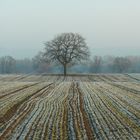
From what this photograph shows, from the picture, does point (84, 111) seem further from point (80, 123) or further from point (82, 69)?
point (82, 69)

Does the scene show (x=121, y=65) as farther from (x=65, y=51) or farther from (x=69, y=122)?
(x=69, y=122)

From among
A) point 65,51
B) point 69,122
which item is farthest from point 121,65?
point 69,122

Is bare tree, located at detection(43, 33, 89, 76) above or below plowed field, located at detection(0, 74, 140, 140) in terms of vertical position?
above

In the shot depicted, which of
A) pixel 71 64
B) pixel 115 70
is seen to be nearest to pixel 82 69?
pixel 115 70

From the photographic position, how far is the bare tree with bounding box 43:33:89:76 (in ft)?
321

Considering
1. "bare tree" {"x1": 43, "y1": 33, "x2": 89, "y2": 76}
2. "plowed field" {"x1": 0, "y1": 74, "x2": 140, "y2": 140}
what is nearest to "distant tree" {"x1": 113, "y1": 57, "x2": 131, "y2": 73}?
"bare tree" {"x1": 43, "y1": 33, "x2": 89, "y2": 76}

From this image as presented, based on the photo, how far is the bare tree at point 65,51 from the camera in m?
97.8

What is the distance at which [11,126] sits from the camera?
727 inches

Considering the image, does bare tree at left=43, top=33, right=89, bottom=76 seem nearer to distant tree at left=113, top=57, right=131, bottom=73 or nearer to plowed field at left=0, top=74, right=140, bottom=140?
plowed field at left=0, top=74, right=140, bottom=140

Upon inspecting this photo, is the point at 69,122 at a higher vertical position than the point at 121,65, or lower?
lower

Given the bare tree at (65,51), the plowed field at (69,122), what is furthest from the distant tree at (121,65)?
the plowed field at (69,122)

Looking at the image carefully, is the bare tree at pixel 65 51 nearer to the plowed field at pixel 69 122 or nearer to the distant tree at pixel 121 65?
the plowed field at pixel 69 122

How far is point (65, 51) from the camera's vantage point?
98312 millimetres

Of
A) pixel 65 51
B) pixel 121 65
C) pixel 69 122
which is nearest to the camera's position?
pixel 69 122
